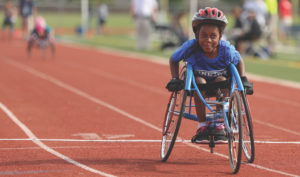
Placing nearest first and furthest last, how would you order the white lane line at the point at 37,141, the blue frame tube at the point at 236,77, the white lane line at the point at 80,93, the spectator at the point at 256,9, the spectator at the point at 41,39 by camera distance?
the blue frame tube at the point at 236,77
the white lane line at the point at 37,141
the white lane line at the point at 80,93
the spectator at the point at 41,39
the spectator at the point at 256,9

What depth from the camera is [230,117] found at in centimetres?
723

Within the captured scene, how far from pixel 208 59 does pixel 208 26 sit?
0.36 metres

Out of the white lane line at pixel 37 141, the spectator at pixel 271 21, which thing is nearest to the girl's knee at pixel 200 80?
the white lane line at pixel 37 141

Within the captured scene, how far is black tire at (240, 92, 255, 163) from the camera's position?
6.92m

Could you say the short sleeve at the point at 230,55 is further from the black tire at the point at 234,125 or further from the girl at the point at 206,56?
the black tire at the point at 234,125

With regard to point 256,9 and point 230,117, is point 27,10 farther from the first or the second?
point 230,117

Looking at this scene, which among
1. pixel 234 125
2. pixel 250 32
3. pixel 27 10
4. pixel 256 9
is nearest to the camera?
pixel 234 125

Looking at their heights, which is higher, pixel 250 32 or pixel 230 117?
pixel 230 117

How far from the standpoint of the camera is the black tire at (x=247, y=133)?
6922 mm

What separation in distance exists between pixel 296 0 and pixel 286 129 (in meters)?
62.7

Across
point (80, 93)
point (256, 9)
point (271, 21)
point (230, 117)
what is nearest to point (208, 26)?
point (230, 117)

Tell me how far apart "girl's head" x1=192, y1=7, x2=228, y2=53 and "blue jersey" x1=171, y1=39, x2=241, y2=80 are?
106 mm

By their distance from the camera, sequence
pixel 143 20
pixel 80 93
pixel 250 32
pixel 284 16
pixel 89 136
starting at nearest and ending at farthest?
pixel 89 136 < pixel 80 93 < pixel 250 32 < pixel 143 20 < pixel 284 16

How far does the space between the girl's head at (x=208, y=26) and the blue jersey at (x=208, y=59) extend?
0.11 m
